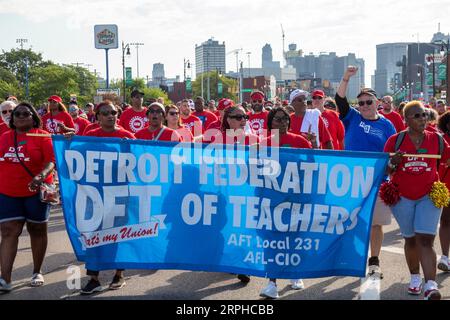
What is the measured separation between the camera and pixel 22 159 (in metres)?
6.65

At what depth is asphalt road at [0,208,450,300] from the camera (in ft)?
20.8

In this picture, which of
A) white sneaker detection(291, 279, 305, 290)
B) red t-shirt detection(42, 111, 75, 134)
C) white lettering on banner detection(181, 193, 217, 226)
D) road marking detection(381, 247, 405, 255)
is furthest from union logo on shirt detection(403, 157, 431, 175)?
red t-shirt detection(42, 111, 75, 134)

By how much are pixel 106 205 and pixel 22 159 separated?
1023mm

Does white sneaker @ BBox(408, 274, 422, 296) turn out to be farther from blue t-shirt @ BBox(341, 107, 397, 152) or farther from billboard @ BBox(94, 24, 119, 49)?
billboard @ BBox(94, 24, 119, 49)

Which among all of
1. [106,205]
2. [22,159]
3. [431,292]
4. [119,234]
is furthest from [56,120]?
[431,292]

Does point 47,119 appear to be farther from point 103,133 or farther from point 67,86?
Answer: point 67,86

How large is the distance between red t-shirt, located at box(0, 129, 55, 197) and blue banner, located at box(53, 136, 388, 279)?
0.33 metres

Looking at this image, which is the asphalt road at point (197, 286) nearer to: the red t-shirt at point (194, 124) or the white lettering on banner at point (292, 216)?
the white lettering on banner at point (292, 216)

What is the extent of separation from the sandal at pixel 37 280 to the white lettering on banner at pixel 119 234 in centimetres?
82

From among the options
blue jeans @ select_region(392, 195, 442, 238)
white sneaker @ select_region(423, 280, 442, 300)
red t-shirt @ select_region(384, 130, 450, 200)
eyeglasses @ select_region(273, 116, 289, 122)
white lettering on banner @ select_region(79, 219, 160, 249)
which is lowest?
white sneaker @ select_region(423, 280, 442, 300)

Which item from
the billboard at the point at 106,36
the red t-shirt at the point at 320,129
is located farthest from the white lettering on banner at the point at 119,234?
the billboard at the point at 106,36

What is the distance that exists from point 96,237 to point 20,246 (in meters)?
3.14

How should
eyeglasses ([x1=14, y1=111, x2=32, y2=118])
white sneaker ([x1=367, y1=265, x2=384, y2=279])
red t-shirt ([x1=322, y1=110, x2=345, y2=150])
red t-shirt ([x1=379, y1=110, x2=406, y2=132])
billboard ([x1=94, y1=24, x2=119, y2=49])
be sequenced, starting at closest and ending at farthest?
eyeglasses ([x1=14, y1=111, x2=32, y2=118]), white sneaker ([x1=367, y1=265, x2=384, y2=279]), red t-shirt ([x1=322, y1=110, x2=345, y2=150]), red t-shirt ([x1=379, y1=110, x2=406, y2=132]), billboard ([x1=94, y1=24, x2=119, y2=49])

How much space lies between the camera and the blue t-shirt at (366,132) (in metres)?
7.27
